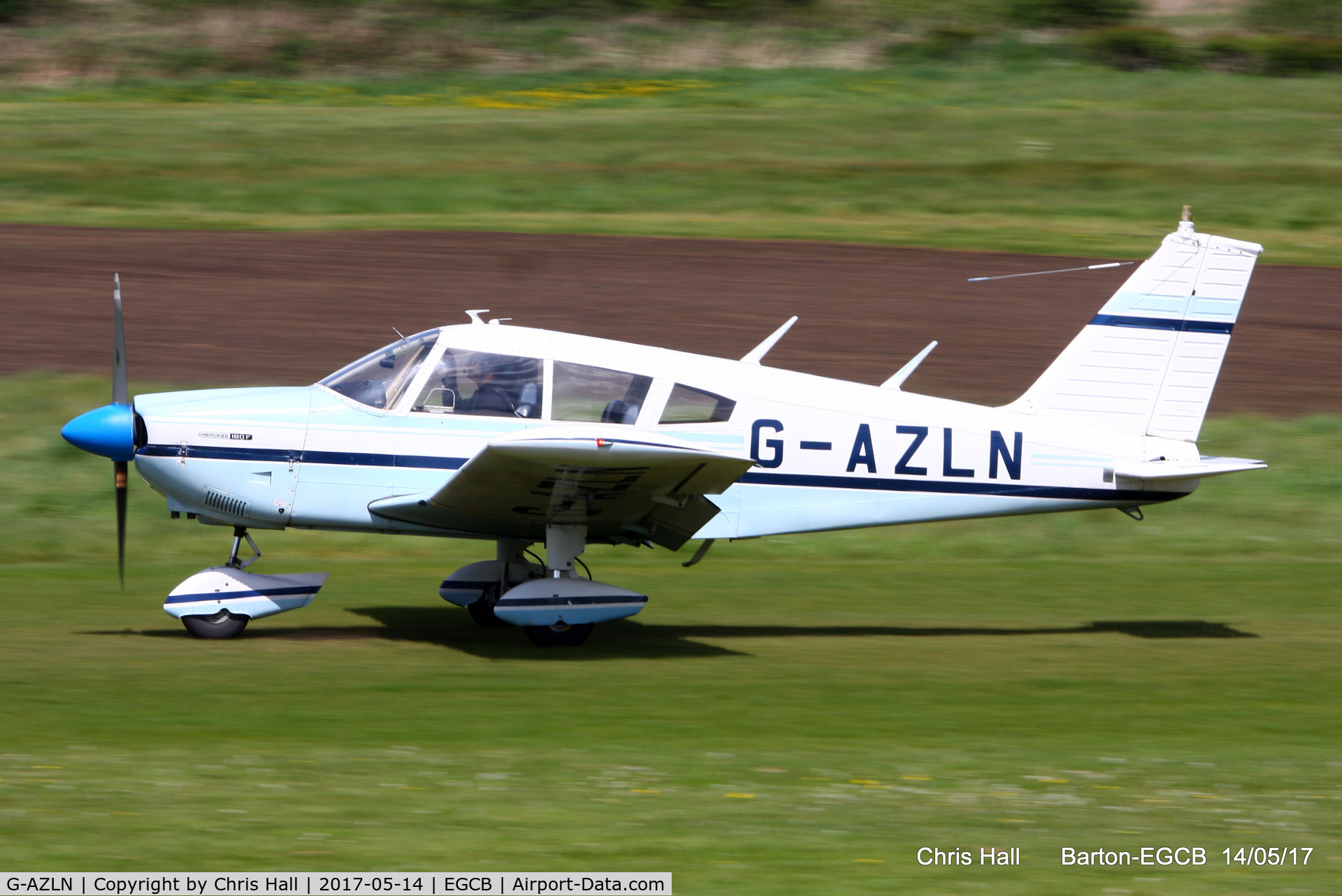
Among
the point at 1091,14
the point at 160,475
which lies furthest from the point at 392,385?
the point at 1091,14

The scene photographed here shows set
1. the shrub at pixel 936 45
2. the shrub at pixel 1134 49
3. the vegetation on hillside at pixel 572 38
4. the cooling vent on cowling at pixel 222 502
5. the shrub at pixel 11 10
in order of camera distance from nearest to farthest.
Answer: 1. the cooling vent on cowling at pixel 222 502
2. the vegetation on hillside at pixel 572 38
3. the shrub at pixel 1134 49
4. the shrub at pixel 11 10
5. the shrub at pixel 936 45

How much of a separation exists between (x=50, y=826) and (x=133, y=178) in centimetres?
1929

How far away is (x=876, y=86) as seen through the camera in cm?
3145

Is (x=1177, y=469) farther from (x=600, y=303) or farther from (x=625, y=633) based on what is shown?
(x=600, y=303)

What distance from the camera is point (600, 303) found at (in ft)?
59.4

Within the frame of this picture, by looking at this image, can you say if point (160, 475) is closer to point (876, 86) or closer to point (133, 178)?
point (133, 178)

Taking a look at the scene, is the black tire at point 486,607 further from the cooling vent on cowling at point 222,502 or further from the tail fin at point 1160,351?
the tail fin at point 1160,351

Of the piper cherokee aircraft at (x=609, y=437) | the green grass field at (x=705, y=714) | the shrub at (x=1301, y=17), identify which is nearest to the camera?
the green grass field at (x=705, y=714)

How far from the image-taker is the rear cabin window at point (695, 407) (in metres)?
8.98

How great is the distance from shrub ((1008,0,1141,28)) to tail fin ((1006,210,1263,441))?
2951 centimetres

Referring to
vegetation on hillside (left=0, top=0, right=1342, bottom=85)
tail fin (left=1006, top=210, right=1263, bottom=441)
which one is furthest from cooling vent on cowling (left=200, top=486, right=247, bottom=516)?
vegetation on hillside (left=0, top=0, right=1342, bottom=85)

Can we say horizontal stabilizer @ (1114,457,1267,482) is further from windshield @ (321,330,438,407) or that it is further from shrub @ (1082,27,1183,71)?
shrub @ (1082,27,1183,71)

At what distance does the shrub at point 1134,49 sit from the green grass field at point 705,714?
23999 mm
